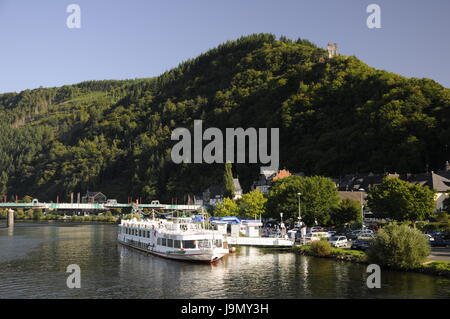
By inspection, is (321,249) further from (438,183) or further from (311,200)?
(438,183)

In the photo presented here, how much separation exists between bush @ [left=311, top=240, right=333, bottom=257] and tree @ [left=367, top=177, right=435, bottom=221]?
23023mm

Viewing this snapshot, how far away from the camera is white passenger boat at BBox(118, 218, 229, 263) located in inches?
2499

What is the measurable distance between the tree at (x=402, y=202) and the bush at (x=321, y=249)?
23.0 meters

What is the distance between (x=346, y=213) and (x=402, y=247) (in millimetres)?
41216

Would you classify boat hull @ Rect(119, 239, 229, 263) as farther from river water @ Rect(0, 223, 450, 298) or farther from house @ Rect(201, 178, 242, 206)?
house @ Rect(201, 178, 242, 206)

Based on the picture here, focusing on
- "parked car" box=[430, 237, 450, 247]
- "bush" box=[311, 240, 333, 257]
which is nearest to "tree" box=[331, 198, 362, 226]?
"parked car" box=[430, 237, 450, 247]

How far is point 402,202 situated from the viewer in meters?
81.2

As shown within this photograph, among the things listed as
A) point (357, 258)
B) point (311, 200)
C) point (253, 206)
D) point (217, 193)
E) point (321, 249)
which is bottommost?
point (357, 258)

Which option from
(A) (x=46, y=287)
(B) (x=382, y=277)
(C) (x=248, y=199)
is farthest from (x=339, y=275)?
(C) (x=248, y=199)

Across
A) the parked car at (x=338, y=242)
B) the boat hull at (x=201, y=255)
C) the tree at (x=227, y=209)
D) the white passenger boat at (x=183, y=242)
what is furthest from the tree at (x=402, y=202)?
the tree at (x=227, y=209)

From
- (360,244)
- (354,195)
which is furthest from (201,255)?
(354,195)

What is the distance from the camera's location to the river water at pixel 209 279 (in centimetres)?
4306

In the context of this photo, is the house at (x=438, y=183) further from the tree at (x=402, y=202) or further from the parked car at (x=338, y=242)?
the parked car at (x=338, y=242)
